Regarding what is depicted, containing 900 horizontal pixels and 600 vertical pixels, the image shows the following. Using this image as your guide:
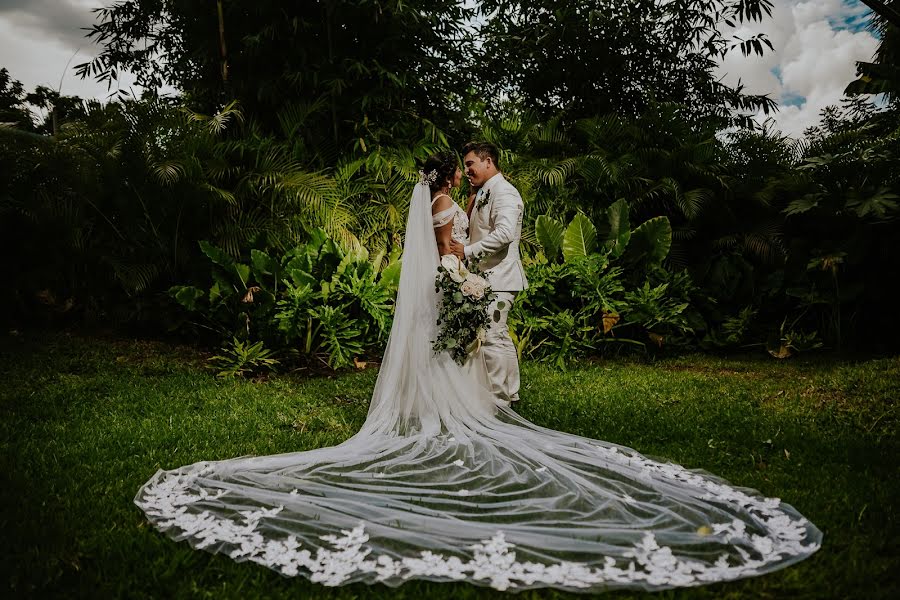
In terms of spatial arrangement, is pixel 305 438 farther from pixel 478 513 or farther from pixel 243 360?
pixel 243 360

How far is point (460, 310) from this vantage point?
14.1 ft

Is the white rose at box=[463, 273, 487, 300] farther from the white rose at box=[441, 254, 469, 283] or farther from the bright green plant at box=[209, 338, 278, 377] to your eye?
the bright green plant at box=[209, 338, 278, 377]

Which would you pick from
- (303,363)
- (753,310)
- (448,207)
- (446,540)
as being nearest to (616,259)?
(753,310)

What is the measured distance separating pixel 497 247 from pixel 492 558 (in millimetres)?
2634

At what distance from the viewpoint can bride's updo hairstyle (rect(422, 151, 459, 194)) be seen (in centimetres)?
452

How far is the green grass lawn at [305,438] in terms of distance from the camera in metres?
2.29

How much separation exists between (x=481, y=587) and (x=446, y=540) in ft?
1.04

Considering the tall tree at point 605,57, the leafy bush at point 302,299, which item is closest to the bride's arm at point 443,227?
the leafy bush at point 302,299

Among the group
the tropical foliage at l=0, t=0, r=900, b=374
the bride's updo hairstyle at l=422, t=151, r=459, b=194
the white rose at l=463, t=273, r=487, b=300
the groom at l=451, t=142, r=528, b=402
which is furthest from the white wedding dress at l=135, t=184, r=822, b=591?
the tropical foliage at l=0, t=0, r=900, b=374

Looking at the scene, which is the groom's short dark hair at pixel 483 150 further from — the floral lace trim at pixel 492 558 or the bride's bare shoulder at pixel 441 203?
the floral lace trim at pixel 492 558

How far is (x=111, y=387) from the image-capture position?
538 centimetres

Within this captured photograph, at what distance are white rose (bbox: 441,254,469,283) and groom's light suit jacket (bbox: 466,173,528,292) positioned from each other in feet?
0.59

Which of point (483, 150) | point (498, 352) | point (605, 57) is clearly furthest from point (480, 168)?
point (605, 57)

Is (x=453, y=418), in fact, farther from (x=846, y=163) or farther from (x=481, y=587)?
(x=846, y=163)
